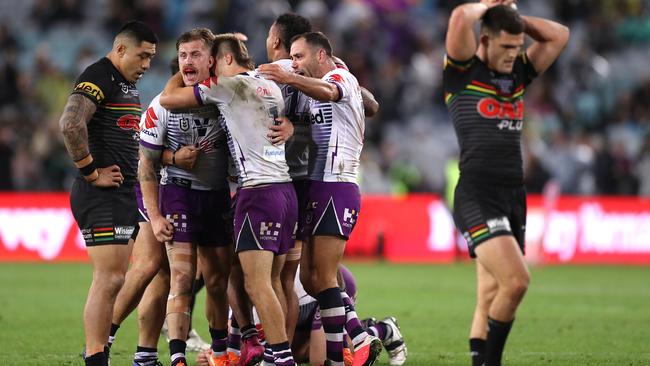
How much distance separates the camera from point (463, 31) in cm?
789

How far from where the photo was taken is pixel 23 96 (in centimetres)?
2305

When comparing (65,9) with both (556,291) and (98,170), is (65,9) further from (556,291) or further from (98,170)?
(98,170)

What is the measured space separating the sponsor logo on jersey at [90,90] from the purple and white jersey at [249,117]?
0.73 meters

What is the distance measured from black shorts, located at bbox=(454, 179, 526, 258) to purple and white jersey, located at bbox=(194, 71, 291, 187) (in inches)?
55.0

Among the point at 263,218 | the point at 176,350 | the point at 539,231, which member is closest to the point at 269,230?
the point at 263,218

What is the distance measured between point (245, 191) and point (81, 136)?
4.17ft

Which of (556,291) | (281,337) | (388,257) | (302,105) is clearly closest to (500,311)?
(281,337)

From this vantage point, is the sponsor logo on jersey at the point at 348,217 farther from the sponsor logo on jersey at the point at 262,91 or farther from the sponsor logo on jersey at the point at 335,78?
the sponsor logo on jersey at the point at 262,91

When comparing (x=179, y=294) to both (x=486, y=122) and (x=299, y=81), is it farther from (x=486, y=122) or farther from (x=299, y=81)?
(x=486, y=122)

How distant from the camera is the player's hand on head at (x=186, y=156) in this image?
8.89 metres

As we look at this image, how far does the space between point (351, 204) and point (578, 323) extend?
4688 millimetres

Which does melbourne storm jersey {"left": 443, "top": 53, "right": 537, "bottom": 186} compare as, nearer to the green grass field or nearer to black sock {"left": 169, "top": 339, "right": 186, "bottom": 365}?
the green grass field

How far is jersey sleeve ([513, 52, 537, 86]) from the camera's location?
8312 millimetres

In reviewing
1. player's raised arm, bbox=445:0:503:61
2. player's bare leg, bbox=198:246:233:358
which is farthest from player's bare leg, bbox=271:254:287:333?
player's raised arm, bbox=445:0:503:61
